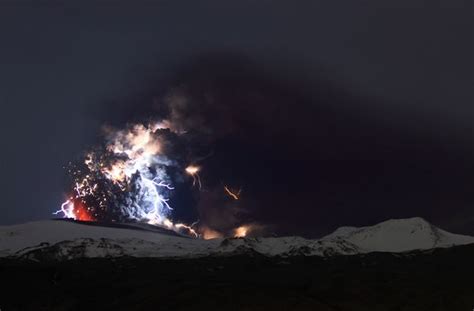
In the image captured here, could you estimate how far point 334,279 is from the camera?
188m

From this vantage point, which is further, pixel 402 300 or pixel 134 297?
pixel 134 297

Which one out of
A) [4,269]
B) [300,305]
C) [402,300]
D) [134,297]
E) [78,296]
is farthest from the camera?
[4,269]

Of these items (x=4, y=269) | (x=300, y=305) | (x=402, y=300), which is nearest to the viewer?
(x=300, y=305)

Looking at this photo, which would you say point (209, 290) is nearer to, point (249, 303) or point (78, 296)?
point (249, 303)

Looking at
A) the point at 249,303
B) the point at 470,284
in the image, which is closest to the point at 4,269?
the point at 249,303

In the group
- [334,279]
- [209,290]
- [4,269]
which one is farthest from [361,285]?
[4,269]

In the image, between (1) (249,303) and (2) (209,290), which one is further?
(2) (209,290)

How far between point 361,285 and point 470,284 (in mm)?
34917

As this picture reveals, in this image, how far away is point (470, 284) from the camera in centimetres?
17800

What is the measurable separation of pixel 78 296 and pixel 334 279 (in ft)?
280

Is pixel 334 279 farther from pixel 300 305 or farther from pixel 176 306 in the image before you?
pixel 176 306

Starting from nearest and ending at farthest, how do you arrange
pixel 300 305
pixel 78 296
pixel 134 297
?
pixel 300 305 < pixel 134 297 < pixel 78 296

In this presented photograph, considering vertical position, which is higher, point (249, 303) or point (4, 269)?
point (4, 269)

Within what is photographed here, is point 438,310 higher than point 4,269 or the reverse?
the reverse
